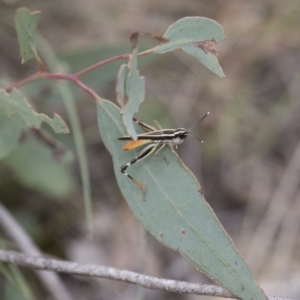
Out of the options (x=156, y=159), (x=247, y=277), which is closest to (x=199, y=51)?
(x=156, y=159)

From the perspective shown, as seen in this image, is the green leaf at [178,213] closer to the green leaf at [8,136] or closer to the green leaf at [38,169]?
the green leaf at [8,136]

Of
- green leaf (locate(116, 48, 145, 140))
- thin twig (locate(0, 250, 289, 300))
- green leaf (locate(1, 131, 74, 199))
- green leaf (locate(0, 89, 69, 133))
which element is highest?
green leaf (locate(1, 131, 74, 199))

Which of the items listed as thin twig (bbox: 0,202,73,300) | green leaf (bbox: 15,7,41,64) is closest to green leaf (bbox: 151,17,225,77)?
green leaf (bbox: 15,7,41,64)

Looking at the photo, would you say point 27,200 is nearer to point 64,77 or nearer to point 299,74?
point 64,77

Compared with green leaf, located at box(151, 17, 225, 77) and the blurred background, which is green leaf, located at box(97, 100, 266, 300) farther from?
the blurred background

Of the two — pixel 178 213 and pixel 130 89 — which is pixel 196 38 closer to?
pixel 130 89

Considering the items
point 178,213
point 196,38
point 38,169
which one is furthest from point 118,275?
point 38,169
